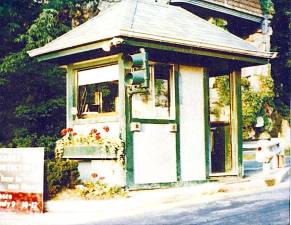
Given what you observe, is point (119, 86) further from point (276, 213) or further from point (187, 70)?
point (276, 213)

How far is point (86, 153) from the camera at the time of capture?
6426 millimetres

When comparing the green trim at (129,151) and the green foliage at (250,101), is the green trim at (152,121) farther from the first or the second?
the green foliage at (250,101)

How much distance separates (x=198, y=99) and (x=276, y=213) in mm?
3249

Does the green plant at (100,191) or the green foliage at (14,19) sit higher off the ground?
the green foliage at (14,19)

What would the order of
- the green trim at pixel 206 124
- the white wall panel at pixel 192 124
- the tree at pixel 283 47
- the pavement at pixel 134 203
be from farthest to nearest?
the green trim at pixel 206 124 < the white wall panel at pixel 192 124 < the pavement at pixel 134 203 < the tree at pixel 283 47

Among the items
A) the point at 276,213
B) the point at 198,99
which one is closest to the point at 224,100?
the point at 198,99

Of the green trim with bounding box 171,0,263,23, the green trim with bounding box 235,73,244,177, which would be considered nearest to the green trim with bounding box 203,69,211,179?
the green trim with bounding box 235,73,244,177

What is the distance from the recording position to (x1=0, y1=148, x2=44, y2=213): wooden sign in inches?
197

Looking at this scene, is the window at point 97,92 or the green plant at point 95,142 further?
the window at point 97,92

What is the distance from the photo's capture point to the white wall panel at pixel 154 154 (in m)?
6.26

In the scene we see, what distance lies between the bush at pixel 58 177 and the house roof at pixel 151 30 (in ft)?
5.07

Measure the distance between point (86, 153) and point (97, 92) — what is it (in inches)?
36.5

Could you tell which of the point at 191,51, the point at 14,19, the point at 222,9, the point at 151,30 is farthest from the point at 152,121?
the point at 222,9

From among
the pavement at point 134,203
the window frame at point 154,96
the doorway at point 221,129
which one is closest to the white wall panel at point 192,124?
the window frame at point 154,96
